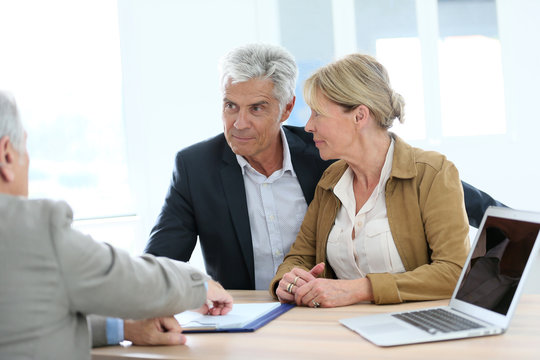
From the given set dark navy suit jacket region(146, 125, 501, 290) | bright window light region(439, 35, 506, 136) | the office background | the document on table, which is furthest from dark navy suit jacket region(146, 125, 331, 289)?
bright window light region(439, 35, 506, 136)

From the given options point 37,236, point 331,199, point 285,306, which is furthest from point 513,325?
point 37,236

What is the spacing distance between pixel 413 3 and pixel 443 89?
0.77 meters

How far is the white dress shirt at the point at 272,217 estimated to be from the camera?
2.31m

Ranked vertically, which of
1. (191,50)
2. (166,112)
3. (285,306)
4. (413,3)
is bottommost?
(285,306)

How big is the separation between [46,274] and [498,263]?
98 cm

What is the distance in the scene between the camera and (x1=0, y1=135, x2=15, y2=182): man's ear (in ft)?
3.47

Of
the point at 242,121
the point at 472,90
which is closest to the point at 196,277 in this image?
the point at 242,121

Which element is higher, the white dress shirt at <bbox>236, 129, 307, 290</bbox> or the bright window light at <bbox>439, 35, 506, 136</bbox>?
the bright window light at <bbox>439, 35, 506, 136</bbox>

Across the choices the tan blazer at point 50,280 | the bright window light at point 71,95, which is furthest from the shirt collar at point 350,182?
the bright window light at point 71,95

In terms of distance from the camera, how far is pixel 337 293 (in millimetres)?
1651

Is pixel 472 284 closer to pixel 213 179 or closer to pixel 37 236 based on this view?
pixel 37 236

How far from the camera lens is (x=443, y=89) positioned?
5.09m

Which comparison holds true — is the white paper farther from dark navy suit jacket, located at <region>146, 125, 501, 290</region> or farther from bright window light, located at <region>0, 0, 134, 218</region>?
bright window light, located at <region>0, 0, 134, 218</region>

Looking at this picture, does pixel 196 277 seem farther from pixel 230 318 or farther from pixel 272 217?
pixel 272 217
